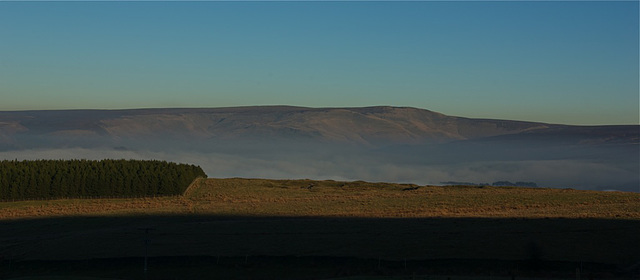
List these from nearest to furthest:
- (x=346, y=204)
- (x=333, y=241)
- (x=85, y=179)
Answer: (x=333, y=241) → (x=346, y=204) → (x=85, y=179)

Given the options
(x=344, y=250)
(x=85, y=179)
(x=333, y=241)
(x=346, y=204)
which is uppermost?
(x=333, y=241)

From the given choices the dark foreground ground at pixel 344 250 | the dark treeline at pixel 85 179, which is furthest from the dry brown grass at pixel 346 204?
the dark foreground ground at pixel 344 250

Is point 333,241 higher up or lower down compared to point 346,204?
higher up

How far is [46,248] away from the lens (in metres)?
61.4

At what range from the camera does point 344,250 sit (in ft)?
183

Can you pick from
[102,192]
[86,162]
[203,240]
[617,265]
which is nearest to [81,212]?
[102,192]

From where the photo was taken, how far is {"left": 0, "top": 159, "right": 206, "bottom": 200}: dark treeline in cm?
11269

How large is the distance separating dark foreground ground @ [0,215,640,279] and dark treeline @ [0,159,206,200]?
43.5m

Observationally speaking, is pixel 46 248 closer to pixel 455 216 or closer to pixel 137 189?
pixel 455 216

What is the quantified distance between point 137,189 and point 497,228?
69.6 meters

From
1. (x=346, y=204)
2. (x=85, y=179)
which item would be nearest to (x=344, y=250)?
(x=346, y=204)

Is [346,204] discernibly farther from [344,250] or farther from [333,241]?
[344,250]

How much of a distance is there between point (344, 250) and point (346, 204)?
139ft

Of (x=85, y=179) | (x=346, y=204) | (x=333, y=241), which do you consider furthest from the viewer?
(x=85, y=179)
